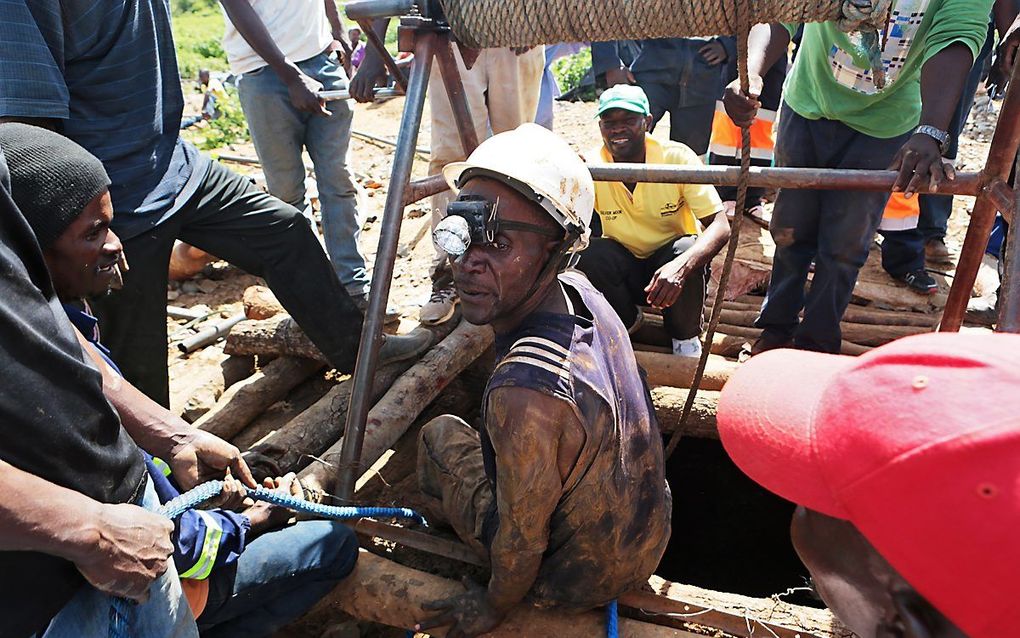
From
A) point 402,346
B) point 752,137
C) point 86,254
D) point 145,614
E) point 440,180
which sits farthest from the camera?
point 752,137

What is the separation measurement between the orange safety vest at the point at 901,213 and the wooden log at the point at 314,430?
11.3 feet

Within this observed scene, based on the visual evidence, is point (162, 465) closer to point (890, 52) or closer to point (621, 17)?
point (621, 17)

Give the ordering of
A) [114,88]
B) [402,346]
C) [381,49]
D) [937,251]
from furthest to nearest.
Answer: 1. [937,251]
2. [402,346]
3. [381,49]
4. [114,88]

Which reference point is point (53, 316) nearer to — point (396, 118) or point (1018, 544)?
point (1018, 544)

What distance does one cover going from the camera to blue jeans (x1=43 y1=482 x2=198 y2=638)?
166cm

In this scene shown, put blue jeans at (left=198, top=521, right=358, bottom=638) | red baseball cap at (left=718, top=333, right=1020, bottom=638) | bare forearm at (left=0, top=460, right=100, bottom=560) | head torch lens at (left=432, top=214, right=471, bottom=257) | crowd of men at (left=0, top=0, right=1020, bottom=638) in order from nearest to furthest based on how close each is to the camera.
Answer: red baseball cap at (left=718, top=333, right=1020, bottom=638) < crowd of men at (left=0, top=0, right=1020, bottom=638) < bare forearm at (left=0, top=460, right=100, bottom=560) < head torch lens at (left=432, top=214, right=471, bottom=257) < blue jeans at (left=198, top=521, right=358, bottom=638)

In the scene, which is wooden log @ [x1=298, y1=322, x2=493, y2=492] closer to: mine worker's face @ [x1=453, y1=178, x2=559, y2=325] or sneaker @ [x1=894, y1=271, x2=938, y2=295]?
mine worker's face @ [x1=453, y1=178, x2=559, y2=325]

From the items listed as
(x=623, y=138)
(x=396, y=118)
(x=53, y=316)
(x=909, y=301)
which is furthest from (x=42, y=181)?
(x=396, y=118)

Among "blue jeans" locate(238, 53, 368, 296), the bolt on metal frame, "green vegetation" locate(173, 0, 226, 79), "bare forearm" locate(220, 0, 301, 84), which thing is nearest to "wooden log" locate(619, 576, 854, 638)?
the bolt on metal frame

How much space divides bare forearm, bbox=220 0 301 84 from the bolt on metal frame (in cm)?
112

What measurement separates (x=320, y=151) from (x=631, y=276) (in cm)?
211

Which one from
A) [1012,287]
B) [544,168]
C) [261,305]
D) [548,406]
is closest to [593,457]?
[548,406]

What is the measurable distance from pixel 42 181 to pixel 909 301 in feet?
15.7

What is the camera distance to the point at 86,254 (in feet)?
7.01
